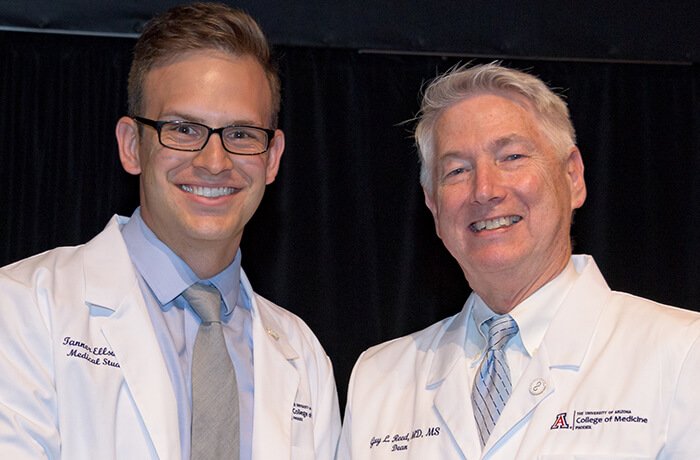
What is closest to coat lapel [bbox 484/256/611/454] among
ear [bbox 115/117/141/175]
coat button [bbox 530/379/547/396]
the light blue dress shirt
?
coat button [bbox 530/379/547/396]

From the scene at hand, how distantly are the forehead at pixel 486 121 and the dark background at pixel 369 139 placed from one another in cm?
129

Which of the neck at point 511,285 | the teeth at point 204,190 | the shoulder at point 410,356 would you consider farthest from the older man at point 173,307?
the neck at point 511,285

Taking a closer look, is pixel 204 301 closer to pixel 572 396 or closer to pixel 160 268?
pixel 160 268

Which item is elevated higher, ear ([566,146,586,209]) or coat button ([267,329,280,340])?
ear ([566,146,586,209])

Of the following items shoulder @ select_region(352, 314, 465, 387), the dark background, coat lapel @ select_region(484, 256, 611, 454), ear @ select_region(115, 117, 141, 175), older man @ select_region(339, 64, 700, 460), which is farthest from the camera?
the dark background

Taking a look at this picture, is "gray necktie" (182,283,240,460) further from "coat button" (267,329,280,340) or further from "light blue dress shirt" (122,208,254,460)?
"coat button" (267,329,280,340)

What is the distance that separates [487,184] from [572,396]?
603 mm

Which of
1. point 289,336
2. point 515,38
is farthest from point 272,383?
point 515,38

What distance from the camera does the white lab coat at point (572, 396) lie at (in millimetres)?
2424

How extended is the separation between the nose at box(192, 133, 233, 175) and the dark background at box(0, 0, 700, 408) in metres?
1.38

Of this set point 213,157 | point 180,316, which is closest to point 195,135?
point 213,157

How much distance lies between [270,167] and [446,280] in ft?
4.82

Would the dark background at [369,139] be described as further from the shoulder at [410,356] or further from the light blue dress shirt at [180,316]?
the light blue dress shirt at [180,316]

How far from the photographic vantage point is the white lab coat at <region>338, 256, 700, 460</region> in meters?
2.42
